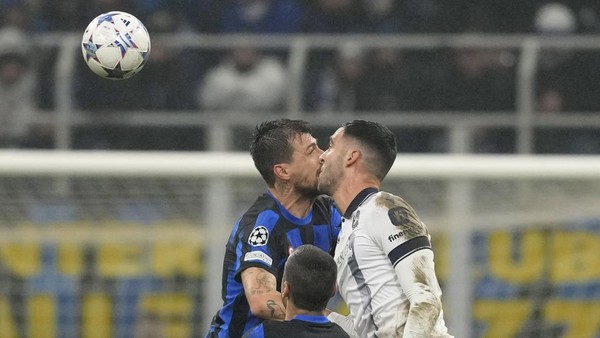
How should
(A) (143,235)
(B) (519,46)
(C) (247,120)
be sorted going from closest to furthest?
(A) (143,235), (C) (247,120), (B) (519,46)

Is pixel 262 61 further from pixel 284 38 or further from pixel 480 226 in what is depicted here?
pixel 480 226

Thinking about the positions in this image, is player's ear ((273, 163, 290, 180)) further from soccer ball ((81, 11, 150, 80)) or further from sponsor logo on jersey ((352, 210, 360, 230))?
soccer ball ((81, 11, 150, 80))

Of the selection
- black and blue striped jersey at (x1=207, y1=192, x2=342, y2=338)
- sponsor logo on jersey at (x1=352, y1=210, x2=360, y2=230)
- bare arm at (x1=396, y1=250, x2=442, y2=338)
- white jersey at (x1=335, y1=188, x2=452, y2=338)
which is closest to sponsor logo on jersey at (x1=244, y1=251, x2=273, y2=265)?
black and blue striped jersey at (x1=207, y1=192, x2=342, y2=338)

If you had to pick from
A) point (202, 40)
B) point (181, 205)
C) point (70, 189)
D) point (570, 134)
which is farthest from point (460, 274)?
point (202, 40)

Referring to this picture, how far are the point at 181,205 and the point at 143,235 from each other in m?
0.32

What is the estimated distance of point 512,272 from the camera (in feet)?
23.1

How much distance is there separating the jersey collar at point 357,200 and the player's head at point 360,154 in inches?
4.0

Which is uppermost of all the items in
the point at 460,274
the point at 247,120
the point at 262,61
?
the point at 262,61

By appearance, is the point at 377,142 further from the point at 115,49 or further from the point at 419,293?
the point at 115,49

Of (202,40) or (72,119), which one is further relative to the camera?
(202,40)

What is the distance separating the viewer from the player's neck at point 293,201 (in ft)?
16.9

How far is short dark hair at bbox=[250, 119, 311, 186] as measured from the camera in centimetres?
514

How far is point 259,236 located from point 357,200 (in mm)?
448

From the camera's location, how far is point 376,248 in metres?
4.61
